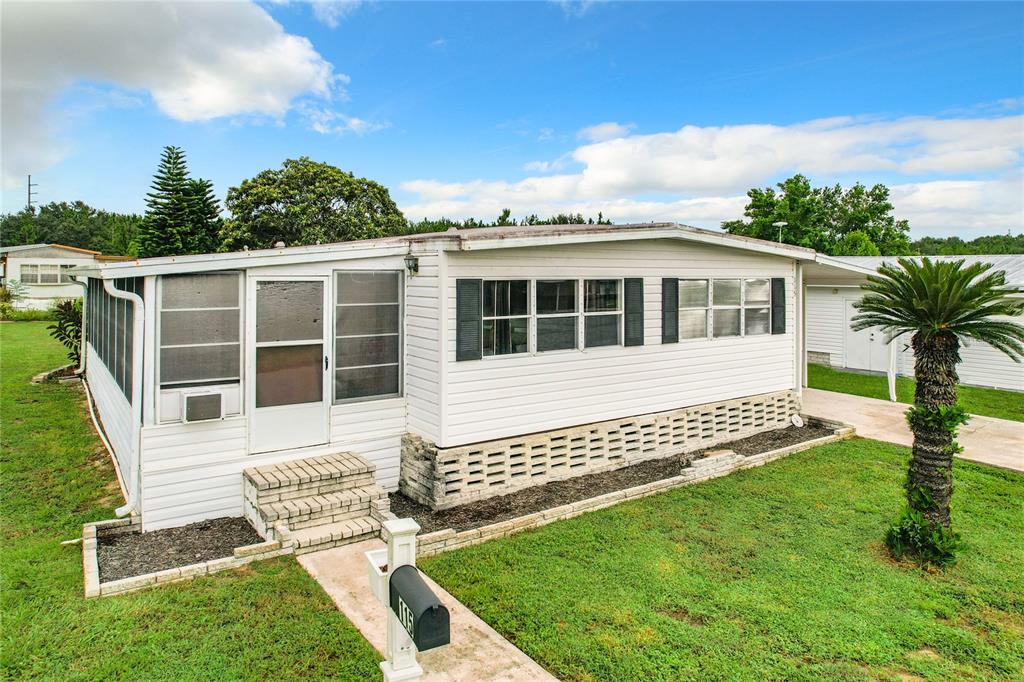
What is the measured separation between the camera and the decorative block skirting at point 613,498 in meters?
5.64

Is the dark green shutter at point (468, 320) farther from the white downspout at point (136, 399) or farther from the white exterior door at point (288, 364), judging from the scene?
the white downspout at point (136, 399)

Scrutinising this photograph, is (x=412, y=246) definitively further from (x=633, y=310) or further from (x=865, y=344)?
(x=865, y=344)

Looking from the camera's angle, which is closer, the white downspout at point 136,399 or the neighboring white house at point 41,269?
the white downspout at point 136,399

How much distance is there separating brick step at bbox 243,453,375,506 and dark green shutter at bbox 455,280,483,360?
5.29ft

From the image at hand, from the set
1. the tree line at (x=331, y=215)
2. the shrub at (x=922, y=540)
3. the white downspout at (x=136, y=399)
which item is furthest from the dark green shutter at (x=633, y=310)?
the tree line at (x=331, y=215)

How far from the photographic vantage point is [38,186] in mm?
61375

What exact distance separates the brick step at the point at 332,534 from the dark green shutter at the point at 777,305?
24.0ft

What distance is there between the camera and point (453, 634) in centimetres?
430

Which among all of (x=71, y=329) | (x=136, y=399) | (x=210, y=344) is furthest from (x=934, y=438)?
(x=71, y=329)

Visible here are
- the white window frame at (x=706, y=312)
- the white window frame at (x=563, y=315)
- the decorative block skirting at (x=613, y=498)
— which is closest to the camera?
the decorative block skirting at (x=613, y=498)

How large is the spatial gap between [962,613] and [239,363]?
6703mm

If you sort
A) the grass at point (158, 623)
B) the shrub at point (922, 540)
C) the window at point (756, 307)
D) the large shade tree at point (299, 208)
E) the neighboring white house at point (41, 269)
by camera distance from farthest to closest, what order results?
1. the large shade tree at point (299, 208)
2. the neighboring white house at point (41, 269)
3. the window at point (756, 307)
4. the shrub at point (922, 540)
5. the grass at point (158, 623)

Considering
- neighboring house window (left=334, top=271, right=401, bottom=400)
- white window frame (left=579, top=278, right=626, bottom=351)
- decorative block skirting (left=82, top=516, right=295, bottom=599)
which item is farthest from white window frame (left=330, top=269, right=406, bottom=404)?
white window frame (left=579, top=278, right=626, bottom=351)

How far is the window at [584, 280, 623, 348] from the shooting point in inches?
311
